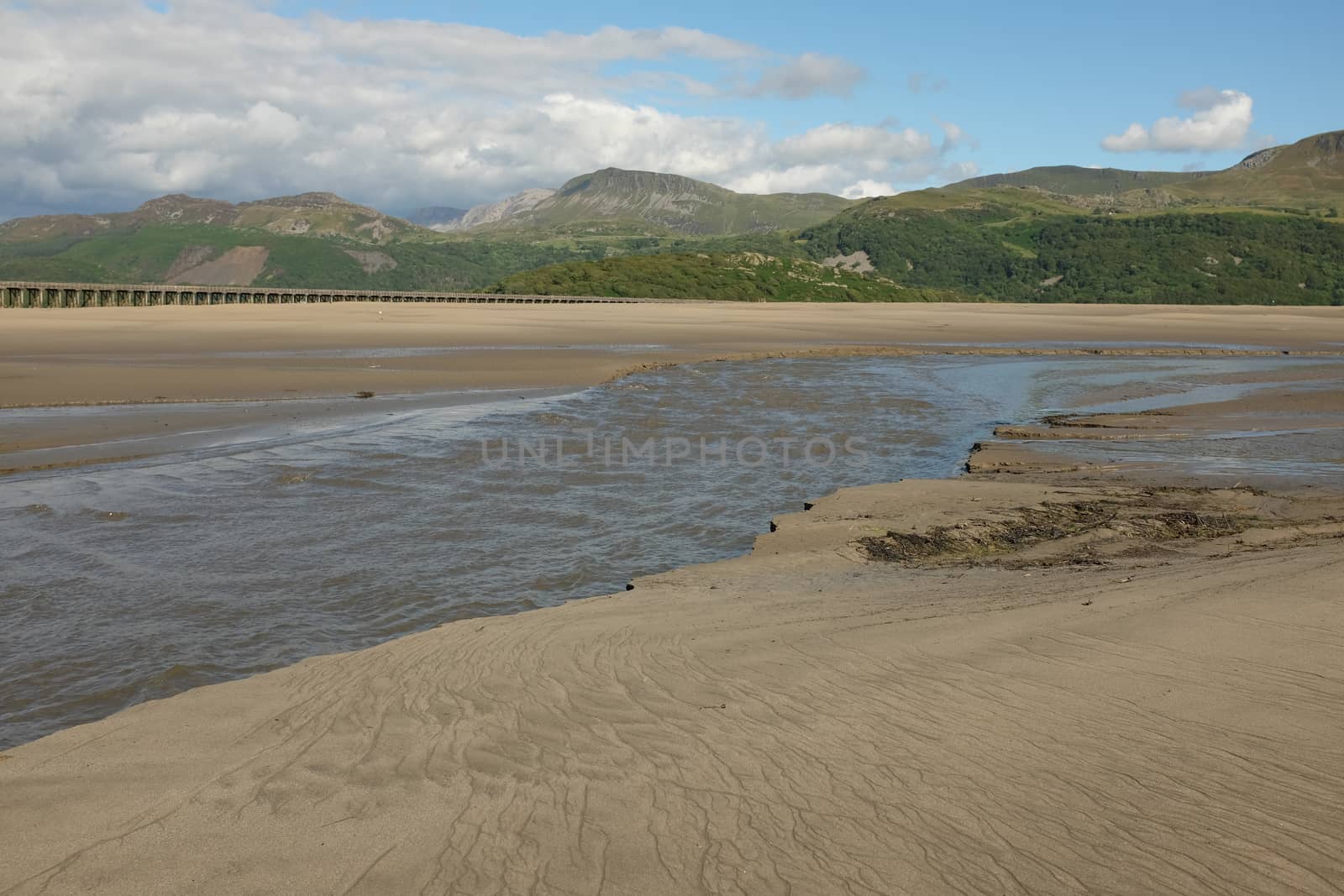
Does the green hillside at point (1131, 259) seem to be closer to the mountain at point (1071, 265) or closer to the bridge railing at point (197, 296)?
the mountain at point (1071, 265)

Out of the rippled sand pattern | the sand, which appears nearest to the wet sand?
the sand

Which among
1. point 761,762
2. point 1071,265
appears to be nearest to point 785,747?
point 761,762

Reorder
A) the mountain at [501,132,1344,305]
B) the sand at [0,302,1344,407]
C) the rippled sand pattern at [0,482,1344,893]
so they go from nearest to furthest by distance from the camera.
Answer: the rippled sand pattern at [0,482,1344,893] → the sand at [0,302,1344,407] → the mountain at [501,132,1344,305]

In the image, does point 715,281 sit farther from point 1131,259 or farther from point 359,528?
point 359,528

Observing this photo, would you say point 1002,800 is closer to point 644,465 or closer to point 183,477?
point 644,465

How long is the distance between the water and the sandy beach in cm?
102

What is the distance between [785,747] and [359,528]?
22.2 feet

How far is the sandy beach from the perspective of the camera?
3.48m

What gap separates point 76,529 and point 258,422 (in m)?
7.61

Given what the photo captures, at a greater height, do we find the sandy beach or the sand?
the sand

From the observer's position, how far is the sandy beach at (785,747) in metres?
3.48

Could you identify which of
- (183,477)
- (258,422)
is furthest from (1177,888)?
(258,422)

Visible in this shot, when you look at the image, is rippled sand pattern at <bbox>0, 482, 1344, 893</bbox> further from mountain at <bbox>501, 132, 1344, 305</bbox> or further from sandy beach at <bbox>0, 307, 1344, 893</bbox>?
mountain at <bbox>501, 132, 1344, 305</bbox>

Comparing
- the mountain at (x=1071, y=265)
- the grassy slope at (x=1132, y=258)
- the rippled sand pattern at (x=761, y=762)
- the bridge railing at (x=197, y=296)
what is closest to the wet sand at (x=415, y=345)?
the rippled sand pattern at (x=761, y=762)
